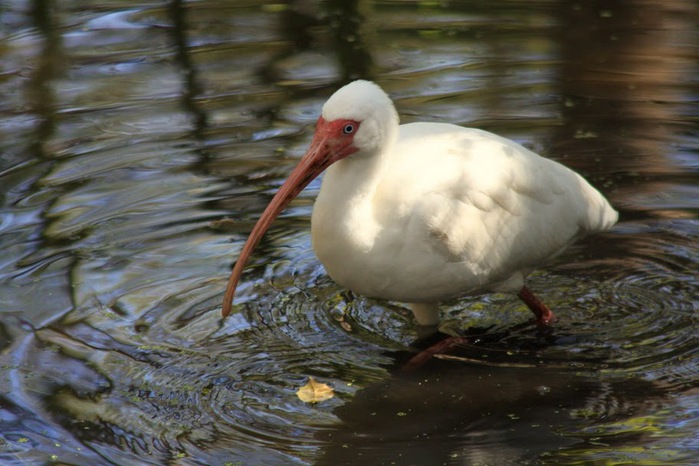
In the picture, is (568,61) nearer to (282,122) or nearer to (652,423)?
(282,122)

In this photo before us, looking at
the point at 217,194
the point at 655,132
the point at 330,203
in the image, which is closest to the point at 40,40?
the point at 217,194

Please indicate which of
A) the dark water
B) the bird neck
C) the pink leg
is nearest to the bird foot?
the dark water

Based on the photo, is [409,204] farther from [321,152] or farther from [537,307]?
[537,307]

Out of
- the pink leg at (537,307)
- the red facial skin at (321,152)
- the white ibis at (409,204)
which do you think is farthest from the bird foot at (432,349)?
the red facial skin at (321,152)

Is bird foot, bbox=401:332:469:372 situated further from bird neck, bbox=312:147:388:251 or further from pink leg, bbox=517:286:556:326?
bird neck, bbox=312:147:388:251

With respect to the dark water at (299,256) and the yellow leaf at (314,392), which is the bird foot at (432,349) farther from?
the yellow leaf at (314,392)

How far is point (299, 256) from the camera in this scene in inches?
262

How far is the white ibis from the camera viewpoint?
16.7 ft

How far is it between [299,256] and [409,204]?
1642mm

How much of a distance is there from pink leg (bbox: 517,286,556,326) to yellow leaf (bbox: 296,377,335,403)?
1221 mm

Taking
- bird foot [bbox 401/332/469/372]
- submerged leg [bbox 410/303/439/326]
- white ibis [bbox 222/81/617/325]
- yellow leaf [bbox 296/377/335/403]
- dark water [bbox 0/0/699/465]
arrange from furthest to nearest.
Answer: submerged leg [bbox 410/303/439/326]
bird foot [bbox 401/332/469/372]
yellow leaf [bbox 296/377/335/403]
white ibis [bbox 222/81/617/325]
dark water [bbox 0/0/699/465]

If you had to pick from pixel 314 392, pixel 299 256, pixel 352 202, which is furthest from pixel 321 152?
pixel 299 256

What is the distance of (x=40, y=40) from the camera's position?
11039 millimetres

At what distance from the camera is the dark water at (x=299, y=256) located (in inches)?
194
